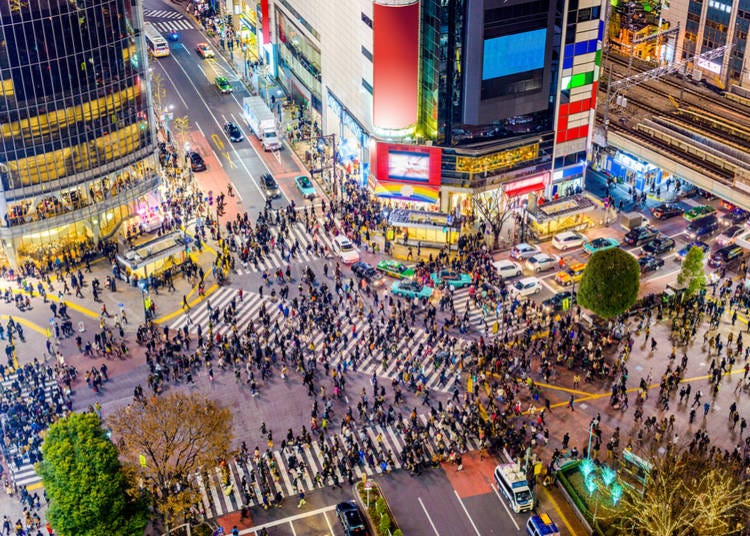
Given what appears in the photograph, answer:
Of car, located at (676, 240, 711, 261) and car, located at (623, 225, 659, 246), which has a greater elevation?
car, located at (623, 225, 659, 246)

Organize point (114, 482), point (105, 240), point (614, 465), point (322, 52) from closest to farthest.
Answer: point (114, 482), point (614, 465), point (105, 240), point (322, 52)

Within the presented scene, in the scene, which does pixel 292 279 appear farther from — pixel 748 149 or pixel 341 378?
pixel 748 149

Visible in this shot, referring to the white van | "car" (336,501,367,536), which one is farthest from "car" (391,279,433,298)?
"car" (336,501,367,536)

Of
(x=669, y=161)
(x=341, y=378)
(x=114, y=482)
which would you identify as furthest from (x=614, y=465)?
(x=669, y=161)

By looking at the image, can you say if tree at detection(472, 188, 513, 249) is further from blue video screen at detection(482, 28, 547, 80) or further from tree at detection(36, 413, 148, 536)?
tree at detection(36, 413, 148, 536)

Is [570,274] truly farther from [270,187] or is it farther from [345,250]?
[270,187]

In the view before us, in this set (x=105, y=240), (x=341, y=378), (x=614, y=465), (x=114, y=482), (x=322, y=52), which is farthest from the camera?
(x=322, y=52)
